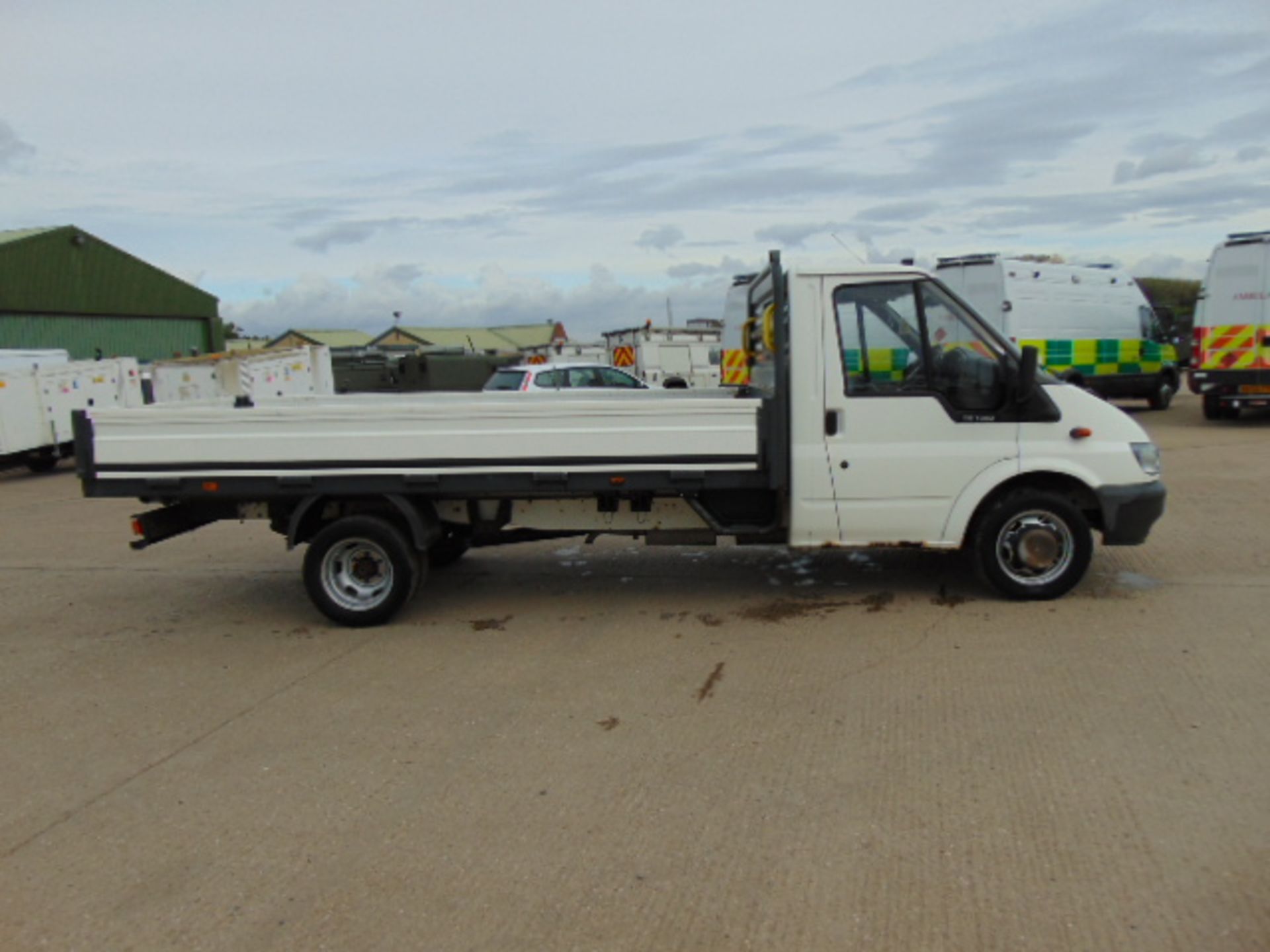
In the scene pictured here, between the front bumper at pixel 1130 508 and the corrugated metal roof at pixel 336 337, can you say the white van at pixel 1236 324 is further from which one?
the corrugated metal roof at pixel 336 337

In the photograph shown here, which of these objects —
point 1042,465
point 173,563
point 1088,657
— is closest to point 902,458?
point 1042,465

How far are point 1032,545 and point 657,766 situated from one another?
10.8 ft

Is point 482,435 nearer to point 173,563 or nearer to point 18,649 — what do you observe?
point 18,649

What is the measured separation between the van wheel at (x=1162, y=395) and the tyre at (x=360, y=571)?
61.9ft

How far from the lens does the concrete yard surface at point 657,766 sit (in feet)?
10.4

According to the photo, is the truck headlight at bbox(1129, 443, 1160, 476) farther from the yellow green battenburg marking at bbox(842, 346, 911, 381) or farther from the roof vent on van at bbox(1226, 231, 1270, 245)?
the roof vent on van at bbox(1226, 231, 1270, 245)

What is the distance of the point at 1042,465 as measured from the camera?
623 centimetres

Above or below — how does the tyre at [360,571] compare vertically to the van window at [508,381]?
below

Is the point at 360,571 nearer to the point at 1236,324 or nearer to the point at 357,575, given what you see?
the point at 357,575

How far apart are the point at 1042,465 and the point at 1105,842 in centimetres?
318

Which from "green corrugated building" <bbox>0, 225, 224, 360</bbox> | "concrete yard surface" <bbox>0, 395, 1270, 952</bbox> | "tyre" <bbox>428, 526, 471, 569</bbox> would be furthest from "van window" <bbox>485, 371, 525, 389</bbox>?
"green corrugated building" <bbox>0, 225, 224, 360</bbox>

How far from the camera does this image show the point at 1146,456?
20.8ft

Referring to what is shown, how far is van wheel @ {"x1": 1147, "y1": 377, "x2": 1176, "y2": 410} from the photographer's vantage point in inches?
821

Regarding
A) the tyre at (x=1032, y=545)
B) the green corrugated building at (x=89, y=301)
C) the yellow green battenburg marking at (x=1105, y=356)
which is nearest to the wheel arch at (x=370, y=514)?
the tyre at (x=1032, y=545)
